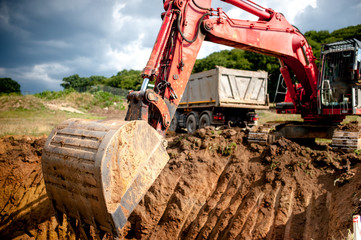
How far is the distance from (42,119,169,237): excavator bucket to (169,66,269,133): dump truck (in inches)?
336

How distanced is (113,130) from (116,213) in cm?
99

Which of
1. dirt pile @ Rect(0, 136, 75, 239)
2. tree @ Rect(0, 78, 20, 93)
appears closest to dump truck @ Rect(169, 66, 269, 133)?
dirt pile @ Rect(0, 136, 75, 239)

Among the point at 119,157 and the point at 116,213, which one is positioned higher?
the point at 119,157

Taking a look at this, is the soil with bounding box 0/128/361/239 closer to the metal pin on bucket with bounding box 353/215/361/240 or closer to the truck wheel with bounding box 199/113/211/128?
the metal pin on bucket with bounding box 353/215/361/240

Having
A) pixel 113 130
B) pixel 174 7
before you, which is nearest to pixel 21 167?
pixel 113 130

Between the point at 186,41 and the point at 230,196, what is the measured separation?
3086mm

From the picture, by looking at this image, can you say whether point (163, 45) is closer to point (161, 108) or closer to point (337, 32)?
point (161, 108)

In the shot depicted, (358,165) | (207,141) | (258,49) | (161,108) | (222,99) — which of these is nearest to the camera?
(161,108)

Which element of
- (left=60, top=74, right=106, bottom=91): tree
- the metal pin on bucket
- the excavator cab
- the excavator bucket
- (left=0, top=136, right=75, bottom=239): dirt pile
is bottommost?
(left=0, top=136, right=75, bottom=239): dirt pile

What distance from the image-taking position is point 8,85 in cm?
6831

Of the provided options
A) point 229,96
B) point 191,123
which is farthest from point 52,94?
point 229,96

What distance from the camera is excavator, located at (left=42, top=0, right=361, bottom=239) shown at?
3.37 meters

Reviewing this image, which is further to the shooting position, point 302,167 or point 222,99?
point 222,99

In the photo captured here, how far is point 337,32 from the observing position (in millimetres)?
38969
